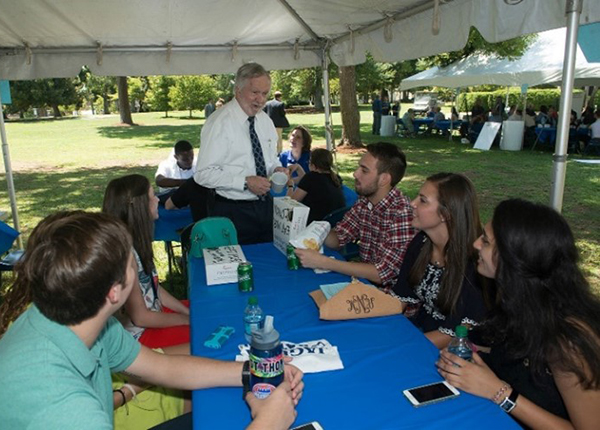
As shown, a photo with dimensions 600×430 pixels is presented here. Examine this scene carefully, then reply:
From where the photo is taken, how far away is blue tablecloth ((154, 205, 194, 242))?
A: 14.0ft

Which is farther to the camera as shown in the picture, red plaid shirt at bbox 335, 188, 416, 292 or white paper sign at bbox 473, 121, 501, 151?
white paper sign at bbox 473, 121, 501, 151

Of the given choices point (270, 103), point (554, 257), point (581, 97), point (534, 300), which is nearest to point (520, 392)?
point (534, 300)

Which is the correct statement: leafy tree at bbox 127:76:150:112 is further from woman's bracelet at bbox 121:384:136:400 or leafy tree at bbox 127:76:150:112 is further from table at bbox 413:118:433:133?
woman's bracelet at bbox 121:384:136:400

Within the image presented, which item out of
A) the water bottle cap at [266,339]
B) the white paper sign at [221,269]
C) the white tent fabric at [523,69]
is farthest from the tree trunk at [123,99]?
the water bottle cap at [266,339]

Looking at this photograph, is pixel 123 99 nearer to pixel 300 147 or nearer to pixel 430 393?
pixel 300 147

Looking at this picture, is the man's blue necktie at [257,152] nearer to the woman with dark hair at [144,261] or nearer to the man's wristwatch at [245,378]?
the woman with dark hair at [144,261]

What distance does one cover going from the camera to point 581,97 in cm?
1923

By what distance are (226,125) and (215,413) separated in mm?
2553

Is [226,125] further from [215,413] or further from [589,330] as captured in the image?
[589,330]

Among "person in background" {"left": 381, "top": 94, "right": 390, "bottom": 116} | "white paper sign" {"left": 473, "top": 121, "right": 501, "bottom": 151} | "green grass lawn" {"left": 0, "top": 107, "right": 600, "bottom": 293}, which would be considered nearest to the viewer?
"green grass lawn" {"left": 0, "top": 107, "right": 600, "bottom": 293}

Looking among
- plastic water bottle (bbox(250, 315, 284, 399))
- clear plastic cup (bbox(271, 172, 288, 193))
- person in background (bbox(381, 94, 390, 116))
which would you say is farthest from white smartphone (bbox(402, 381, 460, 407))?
person in background (bbox(381, 94, 390, 116))

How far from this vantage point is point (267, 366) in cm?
147

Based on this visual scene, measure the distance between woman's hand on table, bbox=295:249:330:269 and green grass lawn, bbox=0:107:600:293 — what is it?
102 inches

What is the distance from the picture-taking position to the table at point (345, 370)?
1454 millimetres
